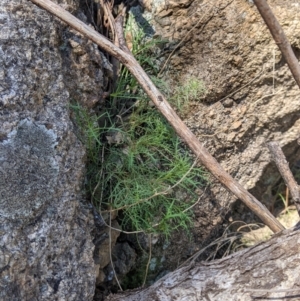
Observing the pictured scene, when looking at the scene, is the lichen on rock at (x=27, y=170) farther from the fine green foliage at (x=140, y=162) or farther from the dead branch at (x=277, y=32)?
the dead branch at (x=277, y=32)

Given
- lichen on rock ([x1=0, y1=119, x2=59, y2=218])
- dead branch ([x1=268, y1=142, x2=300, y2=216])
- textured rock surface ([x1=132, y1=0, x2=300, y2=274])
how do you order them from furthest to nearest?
textured rock surface ([x1=132, y1=0, x2=300, y2=274])
dead branch ([x1=268, y1=142, x2=300, y2=216])
lichen on rock ([x1=0, y1=119, x2=59, y2=218])

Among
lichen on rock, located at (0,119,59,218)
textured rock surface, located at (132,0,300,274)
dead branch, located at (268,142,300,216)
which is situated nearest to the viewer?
lichen on rock, located at (0,119,59,218)

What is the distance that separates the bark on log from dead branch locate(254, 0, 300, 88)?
1.43 ft

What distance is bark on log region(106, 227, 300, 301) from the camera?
1085mm

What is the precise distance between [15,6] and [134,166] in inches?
21.2

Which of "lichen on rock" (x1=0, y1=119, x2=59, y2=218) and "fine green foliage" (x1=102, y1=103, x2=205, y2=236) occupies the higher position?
"lichen on rock" (x1=0, y1=119, x2=59, y2=218)

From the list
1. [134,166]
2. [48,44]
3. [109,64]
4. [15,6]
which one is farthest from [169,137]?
[15,6]

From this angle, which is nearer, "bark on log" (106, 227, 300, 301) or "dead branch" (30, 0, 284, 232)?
"bark on log" (106, 227, 300, 301)

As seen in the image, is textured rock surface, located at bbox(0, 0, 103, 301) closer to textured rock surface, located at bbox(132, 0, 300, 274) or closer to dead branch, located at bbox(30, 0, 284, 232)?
dead branch, located at bbox(30, 0, 284, 232)

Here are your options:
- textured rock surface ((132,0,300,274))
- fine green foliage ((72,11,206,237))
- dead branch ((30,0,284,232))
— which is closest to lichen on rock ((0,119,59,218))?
fine green foliage ((72,11,206,237))

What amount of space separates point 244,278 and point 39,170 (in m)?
0.57

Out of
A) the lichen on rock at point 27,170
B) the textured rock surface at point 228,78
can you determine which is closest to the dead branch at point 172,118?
the textured rock surface at point 228,78

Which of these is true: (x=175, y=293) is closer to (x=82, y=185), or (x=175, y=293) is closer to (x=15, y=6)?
(x=82, y=185)

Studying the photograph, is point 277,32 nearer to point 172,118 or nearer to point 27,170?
point 172,118
